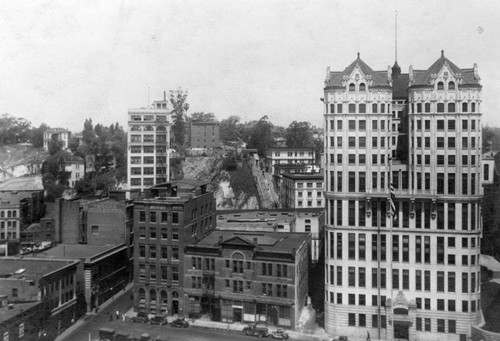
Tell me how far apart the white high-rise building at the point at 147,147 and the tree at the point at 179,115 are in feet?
119

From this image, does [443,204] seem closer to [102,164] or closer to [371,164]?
[371,164]

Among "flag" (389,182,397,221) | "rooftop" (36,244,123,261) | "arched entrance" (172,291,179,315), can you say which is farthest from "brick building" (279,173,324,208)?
"flag" (389,182,397,221)

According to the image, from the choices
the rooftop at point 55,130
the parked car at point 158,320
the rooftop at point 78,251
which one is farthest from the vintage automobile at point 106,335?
the rooftop at point 55,130

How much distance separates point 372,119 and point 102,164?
102862 mm

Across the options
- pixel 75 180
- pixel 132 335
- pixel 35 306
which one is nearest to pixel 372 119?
pixel 132 335

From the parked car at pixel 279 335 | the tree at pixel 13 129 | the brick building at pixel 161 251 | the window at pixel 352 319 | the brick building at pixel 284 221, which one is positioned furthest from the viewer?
the tree at pixel 13 129

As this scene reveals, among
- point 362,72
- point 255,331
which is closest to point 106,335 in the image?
point 255,331

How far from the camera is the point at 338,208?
65.9 meters

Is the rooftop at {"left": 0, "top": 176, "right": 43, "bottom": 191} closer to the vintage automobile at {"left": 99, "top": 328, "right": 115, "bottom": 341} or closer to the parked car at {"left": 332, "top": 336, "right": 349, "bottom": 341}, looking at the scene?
the vintage automobile at {"left": 99, "top": 328, "right": 115, "bottom": 341}

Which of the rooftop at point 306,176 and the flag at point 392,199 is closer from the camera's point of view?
the flag at point 392,199

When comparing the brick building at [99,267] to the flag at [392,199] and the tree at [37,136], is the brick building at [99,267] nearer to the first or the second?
the flag at [392,199]

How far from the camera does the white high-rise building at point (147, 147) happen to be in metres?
116

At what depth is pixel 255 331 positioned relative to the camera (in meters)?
65.1

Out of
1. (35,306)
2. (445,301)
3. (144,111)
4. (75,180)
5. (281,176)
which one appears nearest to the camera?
(35,306)
